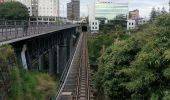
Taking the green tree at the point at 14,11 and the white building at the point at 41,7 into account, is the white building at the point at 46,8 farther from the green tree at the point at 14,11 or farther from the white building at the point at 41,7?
the green tree at the point at 14,11

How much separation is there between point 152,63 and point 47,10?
183296 mm

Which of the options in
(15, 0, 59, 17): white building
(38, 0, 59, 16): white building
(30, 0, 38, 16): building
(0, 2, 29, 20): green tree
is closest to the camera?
(0, 2, 29, 20): green tree

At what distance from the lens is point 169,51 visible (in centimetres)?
1448

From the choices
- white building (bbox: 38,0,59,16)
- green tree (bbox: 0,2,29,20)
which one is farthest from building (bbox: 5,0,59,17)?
green tree (bbox: 0,2,29,20)

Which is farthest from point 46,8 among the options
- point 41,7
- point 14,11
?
point 14,11

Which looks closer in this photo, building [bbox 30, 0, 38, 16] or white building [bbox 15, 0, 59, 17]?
white building [bbox 15, 0, 59, 17]

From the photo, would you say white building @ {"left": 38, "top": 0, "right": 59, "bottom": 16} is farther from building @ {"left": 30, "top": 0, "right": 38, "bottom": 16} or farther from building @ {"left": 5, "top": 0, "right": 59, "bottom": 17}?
building @ {"left": 30, "top": 0, "right": 38, "bottom": 16}

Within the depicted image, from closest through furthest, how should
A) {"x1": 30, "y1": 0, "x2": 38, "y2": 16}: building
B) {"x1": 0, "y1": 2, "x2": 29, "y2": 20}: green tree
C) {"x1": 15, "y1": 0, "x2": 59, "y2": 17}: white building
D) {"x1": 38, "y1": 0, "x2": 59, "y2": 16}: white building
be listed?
{"x1": 0, "y1": 2, "x2": 29, "y2": 20}: green tree, {"x1": 15, "y1": 0, "x2": 59, "y2": 17}: white building, {"x1": 30, "y1": 0, "x2": 38, "y2": 16}: building, {"x1": 38, "y1": 0, "x2": 59, "y2": 16}: white building

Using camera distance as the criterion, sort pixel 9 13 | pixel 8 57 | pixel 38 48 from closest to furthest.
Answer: pixel 8 57 < pixel 38 48 < pixel 9 13

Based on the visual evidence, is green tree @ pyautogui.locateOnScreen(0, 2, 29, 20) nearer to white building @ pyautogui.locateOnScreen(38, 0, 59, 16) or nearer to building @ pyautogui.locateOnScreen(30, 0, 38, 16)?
building @ pyautogui.locateOnScreen(30, 0, 38, 16)

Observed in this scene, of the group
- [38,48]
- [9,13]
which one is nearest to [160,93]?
[38,48]

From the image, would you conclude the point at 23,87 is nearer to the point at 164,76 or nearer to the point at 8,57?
the point at 8,57

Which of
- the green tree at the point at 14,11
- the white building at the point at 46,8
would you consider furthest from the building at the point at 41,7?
the green tree at the point at 14,11

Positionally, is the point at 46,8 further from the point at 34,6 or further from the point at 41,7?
the point at 34,6
